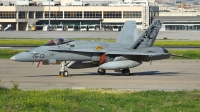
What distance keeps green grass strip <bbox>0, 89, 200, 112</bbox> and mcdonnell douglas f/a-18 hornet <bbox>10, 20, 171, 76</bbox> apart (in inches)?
421

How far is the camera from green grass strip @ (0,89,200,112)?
71.8 ft

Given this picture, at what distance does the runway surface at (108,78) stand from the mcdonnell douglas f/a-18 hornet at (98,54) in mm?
930

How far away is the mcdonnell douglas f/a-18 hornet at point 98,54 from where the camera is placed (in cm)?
3803

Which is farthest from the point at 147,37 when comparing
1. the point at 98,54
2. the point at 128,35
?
the point at 98,54

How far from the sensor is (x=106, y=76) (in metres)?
39.7

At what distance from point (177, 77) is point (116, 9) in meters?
137

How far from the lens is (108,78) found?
125ft

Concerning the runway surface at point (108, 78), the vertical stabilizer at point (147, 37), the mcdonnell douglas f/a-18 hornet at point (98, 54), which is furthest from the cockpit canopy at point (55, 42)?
the vertical stabilizer at point (147, 37)

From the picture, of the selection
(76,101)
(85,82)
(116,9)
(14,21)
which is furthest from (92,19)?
(76,101)

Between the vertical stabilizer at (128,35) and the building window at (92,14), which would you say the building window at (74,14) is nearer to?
the building window at (92,14)

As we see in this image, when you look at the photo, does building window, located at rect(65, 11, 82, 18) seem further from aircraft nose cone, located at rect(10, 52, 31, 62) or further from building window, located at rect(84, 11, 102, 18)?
aircraft nose cone, located at rect(10, 52, 31, 62)

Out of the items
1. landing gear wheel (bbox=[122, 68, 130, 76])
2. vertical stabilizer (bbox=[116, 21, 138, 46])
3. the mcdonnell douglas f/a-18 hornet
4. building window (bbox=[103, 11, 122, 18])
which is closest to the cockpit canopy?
the mcdonnell douglas f/a-18 hornet

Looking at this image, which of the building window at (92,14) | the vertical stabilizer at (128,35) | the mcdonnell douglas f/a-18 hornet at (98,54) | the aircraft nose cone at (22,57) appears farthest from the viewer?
the building window at (92,14)

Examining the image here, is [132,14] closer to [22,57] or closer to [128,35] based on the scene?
[128,35]
